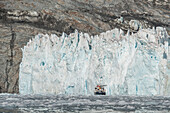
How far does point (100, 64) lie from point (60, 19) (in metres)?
11.5

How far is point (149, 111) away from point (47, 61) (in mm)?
18434

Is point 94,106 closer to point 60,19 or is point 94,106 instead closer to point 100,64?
point 100,64

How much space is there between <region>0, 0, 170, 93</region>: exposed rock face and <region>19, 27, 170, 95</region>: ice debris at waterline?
5175 millimetres

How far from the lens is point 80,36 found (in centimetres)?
3122

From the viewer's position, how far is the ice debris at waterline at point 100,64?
82.0 feet

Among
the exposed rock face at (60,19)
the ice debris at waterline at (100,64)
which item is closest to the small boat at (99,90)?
the ice debris at waterline at (100,64)

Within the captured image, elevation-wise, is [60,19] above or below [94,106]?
above

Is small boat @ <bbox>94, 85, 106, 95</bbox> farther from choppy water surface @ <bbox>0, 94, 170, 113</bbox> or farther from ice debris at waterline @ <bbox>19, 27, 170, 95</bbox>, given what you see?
choppy water surface @ <bbox>0, 94, 170, 113</bbox>

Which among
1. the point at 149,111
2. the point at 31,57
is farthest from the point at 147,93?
the point at 31,57

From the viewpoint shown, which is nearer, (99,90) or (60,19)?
(99,90)

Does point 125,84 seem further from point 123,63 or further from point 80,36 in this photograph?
point 80,36

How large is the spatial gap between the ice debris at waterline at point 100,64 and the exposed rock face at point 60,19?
5.18 metres

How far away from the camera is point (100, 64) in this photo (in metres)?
28.6

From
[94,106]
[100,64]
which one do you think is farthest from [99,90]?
[94,106]
